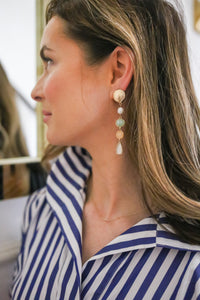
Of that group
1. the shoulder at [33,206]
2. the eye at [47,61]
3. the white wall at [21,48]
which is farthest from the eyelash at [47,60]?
the shoulder at [33,206]

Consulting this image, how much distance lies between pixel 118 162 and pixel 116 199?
0.10 metres

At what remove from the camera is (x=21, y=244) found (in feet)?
2.83

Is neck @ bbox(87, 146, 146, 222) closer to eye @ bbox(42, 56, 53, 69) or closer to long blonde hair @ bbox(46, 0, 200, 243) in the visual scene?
long blonde hair @ bbox(46, 0, 200, 243)

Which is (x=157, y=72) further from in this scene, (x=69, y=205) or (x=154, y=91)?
(x=69, y=205)

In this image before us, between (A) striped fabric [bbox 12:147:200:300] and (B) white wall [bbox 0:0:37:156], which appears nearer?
(A) striped fabric [bbox 12:147:200:300]

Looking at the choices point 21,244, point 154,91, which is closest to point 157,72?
point 154,91

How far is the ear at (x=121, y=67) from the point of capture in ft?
2.10

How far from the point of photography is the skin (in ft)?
2.16

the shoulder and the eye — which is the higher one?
the eye

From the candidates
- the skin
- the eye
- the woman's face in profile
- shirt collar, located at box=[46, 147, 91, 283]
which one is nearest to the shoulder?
shirt collar, located at box=[46, 147, 91, 283]

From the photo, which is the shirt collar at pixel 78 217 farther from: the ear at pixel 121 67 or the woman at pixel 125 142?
the ear at pixel 121 67

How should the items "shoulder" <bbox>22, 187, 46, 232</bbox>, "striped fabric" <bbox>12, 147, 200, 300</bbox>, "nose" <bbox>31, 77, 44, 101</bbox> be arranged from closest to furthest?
"striped fabric" <bbox>12, 147, 200, 300</bbox> < "nose" <bbox>31, 77, 44, 101</bbox> < "shoulder" <bbox>22, 187, 46, 232</bbox>

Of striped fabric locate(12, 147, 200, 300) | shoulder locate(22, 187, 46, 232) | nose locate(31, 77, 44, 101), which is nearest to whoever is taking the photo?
striped fabric locate(12, 147, 200, 300)

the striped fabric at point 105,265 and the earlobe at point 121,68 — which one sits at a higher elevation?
the earlobe at point 121,68
